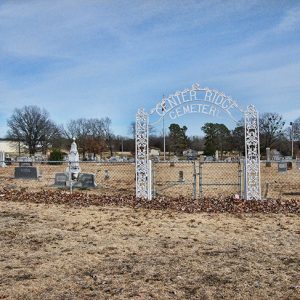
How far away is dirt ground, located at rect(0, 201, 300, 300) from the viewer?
4824mm

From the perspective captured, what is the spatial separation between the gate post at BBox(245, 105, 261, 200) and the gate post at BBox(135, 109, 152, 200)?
3.15 meters

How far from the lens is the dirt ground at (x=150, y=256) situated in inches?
190

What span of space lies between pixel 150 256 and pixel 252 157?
26.2ft

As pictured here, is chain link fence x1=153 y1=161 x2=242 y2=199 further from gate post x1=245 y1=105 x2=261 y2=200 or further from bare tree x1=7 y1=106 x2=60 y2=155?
bare tree x1=7 y1=106 x2=60 y2=155

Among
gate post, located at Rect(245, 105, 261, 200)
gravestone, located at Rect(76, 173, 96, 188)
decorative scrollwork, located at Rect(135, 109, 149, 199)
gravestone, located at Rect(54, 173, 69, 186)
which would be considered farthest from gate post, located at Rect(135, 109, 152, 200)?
gravestone, located at Rect(54, 173, 69, 186)

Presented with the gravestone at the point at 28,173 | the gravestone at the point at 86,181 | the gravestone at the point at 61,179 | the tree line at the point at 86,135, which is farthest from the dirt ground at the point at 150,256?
the tree line at the point at 86,135

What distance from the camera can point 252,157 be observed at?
13.6 meters

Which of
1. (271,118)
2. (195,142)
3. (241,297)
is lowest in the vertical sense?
(241,297)

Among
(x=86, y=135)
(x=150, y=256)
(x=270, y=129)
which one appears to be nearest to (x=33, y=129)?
(x=86, y=135)

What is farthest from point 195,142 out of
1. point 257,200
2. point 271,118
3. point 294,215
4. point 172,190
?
point 271,118

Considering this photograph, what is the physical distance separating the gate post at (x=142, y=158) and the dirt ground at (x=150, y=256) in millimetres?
3560

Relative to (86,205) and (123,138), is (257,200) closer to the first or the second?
(86,205)

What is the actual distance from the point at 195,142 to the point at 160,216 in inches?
1162

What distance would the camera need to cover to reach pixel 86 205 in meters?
12.7
